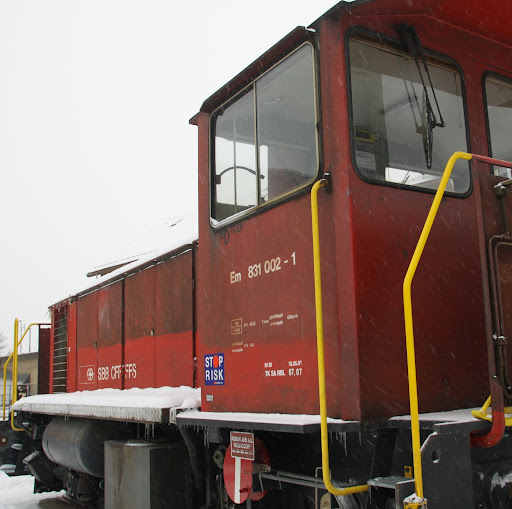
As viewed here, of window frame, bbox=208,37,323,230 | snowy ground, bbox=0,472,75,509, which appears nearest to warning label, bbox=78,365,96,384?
snowy ground, bbox=0,472,75,509

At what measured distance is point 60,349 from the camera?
32.1 feet

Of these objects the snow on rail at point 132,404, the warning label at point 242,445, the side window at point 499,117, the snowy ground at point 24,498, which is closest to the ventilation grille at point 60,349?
the snow on rail at point 132,404

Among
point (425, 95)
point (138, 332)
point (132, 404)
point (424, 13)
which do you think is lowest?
point (132, 404)

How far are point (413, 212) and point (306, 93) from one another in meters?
0.96

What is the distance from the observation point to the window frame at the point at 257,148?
3.53 m

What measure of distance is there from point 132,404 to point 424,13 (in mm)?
3733

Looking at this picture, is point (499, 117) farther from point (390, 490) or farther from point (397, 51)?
point (390, 490)

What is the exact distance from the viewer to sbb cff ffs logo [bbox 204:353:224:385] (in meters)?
4.23

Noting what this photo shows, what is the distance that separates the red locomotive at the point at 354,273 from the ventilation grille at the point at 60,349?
196 inches

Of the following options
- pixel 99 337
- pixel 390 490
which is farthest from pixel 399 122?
pixel 99 337

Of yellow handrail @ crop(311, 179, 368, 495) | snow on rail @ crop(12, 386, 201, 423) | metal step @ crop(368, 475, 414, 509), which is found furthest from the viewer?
snow on rail @ crop(12, 386, 201, 423)

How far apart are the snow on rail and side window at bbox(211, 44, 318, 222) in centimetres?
145

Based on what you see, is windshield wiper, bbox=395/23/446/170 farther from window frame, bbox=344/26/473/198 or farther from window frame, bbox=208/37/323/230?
window frame, bbox=208/37/323/230

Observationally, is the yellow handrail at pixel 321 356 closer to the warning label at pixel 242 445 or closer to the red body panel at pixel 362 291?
the red body panel at pixel 362 291
